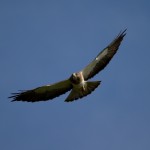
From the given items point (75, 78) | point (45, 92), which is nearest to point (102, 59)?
point (75, 78)

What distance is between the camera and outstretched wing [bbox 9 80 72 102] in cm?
871

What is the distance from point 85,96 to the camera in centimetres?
822

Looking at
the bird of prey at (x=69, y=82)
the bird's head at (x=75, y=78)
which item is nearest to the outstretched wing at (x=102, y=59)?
the bird of prey at (x=69, y=82)

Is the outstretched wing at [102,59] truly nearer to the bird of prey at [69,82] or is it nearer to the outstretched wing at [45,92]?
the bird of prey at [69,82]

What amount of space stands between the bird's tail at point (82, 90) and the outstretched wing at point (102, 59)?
2.15ft

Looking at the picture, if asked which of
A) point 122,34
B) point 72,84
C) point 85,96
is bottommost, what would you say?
point 85,96

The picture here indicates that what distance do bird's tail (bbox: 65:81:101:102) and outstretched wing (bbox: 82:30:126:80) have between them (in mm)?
655

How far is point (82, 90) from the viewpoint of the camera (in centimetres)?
828

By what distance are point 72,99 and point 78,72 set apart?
923 millimetres

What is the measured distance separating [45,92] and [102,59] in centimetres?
213

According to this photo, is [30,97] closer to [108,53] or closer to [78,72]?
[78,72]

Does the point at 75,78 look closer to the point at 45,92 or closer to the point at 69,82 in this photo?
the point at 69,82

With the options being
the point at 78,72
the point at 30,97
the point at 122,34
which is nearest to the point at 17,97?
the point at 30,97

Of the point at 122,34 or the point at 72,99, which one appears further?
the point at 122,34
